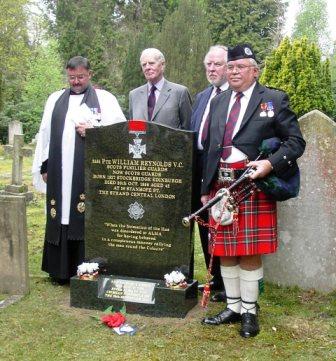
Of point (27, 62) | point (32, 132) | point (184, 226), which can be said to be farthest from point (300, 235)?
point (27, 62)

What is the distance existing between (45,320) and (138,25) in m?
37.0

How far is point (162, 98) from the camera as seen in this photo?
5039 mm

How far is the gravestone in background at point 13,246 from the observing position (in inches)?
194

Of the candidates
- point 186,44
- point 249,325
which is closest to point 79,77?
point 249,325

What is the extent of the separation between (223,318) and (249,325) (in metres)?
0.26

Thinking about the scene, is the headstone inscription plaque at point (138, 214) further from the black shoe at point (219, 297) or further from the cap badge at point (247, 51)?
the cap badge at point (247, 51)

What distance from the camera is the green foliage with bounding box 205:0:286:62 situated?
1506 inches

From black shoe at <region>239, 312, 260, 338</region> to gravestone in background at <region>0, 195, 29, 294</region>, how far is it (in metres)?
2.08

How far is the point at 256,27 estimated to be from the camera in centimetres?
3956

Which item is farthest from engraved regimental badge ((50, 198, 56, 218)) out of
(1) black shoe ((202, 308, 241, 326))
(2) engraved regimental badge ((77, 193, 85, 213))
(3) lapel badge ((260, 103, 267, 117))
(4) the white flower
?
(3) lapel badge ((260, 103, 267, 117))

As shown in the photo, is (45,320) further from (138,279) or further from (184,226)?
(184,226)

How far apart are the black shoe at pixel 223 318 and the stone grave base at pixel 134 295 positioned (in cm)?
25

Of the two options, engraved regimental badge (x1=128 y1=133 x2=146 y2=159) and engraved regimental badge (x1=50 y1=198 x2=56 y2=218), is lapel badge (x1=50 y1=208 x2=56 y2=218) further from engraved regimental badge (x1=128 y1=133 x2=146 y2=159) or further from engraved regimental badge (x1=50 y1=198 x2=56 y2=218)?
engraved regimental badge (x1=128 y1=133 x2=146 y2=159)

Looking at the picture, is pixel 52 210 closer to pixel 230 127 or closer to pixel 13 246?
pixel 13 246
